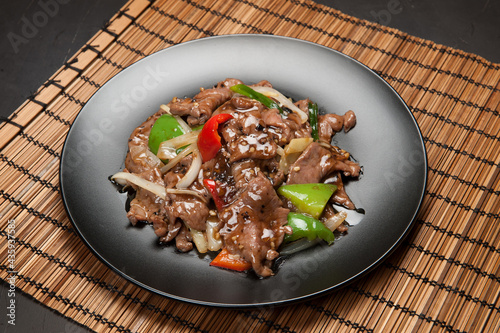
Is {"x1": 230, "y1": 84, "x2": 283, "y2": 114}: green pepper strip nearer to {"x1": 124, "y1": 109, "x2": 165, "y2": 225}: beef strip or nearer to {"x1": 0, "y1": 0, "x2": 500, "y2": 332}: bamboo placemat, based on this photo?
{"x1": 124, "y1": 109, "x2": 165, "y2": 225}: beef strip

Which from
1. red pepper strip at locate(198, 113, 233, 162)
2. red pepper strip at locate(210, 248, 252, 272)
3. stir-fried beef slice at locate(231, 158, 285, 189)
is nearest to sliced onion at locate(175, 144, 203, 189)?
red pepper strip at locate(198, 113, 233, 162)

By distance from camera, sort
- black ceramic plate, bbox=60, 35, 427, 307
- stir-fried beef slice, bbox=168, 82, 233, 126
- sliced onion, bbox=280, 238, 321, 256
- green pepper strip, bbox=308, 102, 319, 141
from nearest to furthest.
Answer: black ceramic plate, bbox=60, 35, 427, 307 → sliced onion, bbox=280, 238, 321, 256 → stir-fried beef slice, bbox=168, 82, 233, 126 → green pepper strip, bbox=308, 102, 319, 141

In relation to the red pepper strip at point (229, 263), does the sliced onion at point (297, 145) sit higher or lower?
higher

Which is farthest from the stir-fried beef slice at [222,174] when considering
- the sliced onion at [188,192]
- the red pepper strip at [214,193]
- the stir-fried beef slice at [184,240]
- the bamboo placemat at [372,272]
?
the bamboo placemat at [372,272]

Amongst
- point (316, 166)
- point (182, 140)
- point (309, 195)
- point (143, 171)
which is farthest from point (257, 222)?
point (143, 171)

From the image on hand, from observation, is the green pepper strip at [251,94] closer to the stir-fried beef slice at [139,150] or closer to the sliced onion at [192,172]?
the sliced onion at [192,172]

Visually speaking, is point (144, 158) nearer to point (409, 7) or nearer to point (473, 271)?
point (473, 271)
